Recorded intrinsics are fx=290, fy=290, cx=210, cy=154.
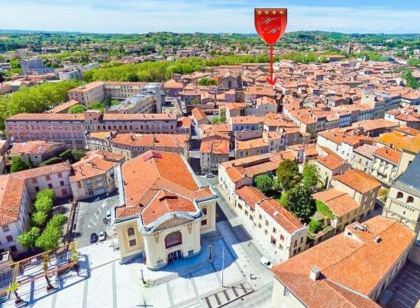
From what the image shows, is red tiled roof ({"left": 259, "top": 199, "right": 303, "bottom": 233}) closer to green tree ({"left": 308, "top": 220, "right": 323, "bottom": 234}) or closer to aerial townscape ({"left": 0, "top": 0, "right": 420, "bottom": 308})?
aerial townscape ({"left": 0, "top": 0, "right": 420, "bottom": 308})

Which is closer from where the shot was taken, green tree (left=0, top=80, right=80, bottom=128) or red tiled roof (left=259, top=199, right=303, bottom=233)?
red tiled roof (left=259, top=199, right=303, bottom=233)

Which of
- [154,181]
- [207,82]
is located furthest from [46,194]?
[207,82]

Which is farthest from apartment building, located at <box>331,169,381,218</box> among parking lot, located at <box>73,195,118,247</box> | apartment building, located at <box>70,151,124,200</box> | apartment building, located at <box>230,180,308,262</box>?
apartment building, located at <box>70,151,124,200</box>

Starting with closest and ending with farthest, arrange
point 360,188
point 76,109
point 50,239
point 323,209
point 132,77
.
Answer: point 50,239 < point 323,209 < point 360,188 < point 76,109 < point 132,77

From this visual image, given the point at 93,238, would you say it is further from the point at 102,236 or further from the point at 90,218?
the point at 90,218

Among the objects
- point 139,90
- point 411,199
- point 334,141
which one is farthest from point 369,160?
point 139,90

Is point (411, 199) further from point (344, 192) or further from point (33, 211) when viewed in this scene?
point (33, 211)
